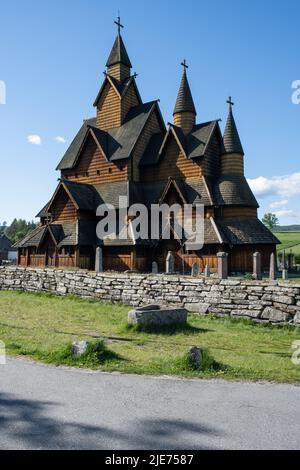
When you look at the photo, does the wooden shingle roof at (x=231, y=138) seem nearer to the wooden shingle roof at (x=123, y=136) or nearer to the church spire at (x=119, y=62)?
the wooden shingle roof at (x=123, y=136)

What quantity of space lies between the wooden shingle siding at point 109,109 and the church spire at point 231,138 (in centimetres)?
1124

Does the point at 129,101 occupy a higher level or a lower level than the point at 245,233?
higher

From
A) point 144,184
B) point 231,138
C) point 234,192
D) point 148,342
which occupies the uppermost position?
point 231,138

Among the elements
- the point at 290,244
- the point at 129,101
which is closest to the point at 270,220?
the point at 290,244

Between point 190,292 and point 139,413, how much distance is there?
925cm

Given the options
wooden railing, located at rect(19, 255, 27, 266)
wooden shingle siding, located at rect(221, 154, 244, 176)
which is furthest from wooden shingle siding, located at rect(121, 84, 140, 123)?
wooden railing, located at rect(19, 255, 27, 266)

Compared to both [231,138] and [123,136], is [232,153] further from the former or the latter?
[123,136]

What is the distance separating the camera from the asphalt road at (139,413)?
15.1 ft

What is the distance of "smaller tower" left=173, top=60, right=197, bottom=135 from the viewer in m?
36.9

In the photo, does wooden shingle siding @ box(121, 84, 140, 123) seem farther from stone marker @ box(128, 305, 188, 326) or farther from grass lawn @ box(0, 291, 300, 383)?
stone marker @ box(128, 305, 188, 326)

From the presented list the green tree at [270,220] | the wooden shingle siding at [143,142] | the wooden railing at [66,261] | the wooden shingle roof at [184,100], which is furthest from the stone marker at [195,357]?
the green tree at [270,220]

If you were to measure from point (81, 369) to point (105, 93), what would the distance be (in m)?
37.0

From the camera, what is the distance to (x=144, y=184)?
36531mm

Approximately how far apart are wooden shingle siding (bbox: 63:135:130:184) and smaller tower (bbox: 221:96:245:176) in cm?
880
